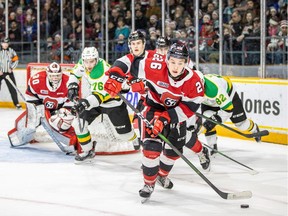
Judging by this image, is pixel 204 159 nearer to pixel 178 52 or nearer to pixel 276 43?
pixel 178 52

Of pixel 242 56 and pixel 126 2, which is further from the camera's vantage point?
pixel 126 2

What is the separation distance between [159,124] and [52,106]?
2455mm

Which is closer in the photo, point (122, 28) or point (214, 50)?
point (214, 50)

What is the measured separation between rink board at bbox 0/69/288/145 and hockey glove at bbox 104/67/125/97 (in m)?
2.67

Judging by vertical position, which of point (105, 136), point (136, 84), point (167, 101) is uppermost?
point (136, 84)

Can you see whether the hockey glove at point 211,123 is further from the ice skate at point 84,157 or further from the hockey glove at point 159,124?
the hockey glove at point 159,124

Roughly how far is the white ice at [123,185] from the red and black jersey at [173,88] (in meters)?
0.59

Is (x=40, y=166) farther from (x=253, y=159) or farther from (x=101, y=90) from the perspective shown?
(x=253, y=159)

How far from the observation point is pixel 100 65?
20.6 feet

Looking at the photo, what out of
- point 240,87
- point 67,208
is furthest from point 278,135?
point 67,208

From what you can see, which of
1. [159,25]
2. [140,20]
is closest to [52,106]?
[159,25]

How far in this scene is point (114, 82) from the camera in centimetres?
500

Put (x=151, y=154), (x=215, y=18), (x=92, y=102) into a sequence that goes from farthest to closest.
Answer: (x=215, y=18) → (x=92, y=102) → (x=151, y=154)

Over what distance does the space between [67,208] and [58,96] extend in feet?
8.18
